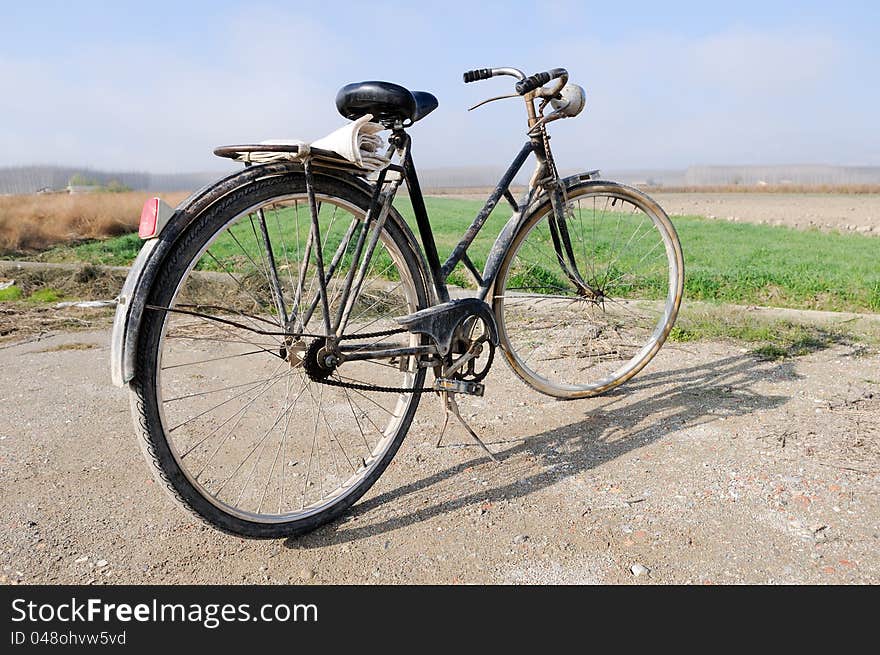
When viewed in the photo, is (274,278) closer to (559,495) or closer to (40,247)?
(559,495)

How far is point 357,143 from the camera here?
2.31m

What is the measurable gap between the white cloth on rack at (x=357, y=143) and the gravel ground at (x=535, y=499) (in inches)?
50.1

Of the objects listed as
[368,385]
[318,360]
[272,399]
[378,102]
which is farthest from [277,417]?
[378,102]

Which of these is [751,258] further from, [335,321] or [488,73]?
[335,321]

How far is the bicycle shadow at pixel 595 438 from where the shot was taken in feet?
8.62

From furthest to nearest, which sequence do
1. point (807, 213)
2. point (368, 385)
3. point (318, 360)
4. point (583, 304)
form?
point (807, 213), point (583, 304), point (368, 385), point (318, 360)

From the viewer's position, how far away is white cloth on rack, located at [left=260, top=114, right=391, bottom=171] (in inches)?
89.9

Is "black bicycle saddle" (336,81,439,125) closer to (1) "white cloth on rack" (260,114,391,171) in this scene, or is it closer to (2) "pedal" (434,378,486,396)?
(1) "white cloth on rack" (260,114,391,171)

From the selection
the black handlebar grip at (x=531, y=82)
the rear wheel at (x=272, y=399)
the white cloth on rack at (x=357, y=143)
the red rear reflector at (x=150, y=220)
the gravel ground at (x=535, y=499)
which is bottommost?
the gravel ground at (x=535, y=499)

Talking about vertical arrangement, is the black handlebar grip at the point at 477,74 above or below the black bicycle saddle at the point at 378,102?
above

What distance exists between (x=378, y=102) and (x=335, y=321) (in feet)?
2.54

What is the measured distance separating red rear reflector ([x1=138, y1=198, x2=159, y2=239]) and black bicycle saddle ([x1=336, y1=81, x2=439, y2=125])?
30.6 inches

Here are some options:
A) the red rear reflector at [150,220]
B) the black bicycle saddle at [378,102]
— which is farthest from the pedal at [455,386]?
the red rear reflector at [150,220]

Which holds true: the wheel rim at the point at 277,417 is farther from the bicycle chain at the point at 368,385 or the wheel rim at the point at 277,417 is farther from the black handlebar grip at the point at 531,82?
the black handlebar grip at the point at 531,82
